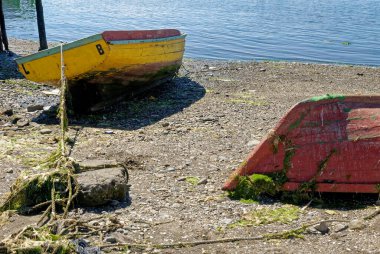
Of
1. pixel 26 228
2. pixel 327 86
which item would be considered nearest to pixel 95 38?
pixel 26 228

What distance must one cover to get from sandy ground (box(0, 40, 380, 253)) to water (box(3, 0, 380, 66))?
26.2 feet

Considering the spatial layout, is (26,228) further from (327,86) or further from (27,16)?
(27,16)

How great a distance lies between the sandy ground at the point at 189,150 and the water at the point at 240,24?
7.97 meters

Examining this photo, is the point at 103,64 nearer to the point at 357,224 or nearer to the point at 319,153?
the point at 319,153

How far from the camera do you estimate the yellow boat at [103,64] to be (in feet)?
34.0

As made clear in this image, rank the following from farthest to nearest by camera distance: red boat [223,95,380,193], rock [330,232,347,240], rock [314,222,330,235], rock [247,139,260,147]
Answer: rock [247,139,260,147] → red boat [223,95,380,193] → rock [314,222,330,235] → rock [330,232,347,240]

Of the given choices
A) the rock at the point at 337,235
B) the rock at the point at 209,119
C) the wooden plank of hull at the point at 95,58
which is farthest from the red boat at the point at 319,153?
the wooden plank of hull at the point at 95,58

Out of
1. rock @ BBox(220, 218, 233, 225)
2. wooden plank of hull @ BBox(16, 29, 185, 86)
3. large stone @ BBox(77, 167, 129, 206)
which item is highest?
wooden plank of hull @ BBox(16, 29, 185, 86)

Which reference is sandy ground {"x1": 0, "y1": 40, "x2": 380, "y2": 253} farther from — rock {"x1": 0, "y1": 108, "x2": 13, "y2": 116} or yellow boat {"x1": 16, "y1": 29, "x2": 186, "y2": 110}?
yellow boat {"x1": 16, "y1": 29, "x2": 186, "y2": 110}

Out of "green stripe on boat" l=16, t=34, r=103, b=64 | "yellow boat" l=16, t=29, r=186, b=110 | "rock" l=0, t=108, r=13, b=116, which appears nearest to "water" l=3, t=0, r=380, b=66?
"yellow boat" l=16, t=29, r=186, b=110

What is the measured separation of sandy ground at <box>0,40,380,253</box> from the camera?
5.38m

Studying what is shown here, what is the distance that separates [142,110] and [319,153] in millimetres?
5482

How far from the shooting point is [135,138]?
9.02 m

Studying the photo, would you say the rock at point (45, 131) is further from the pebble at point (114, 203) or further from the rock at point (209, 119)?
the pebble at point (114, 203)
